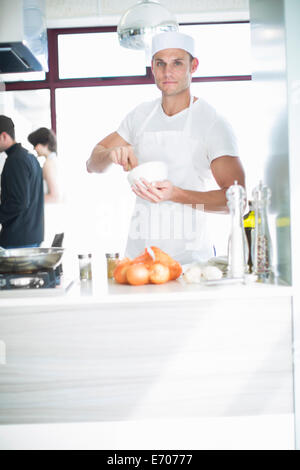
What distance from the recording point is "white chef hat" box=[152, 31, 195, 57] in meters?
1.87

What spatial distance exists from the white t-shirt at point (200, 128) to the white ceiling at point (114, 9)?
6.28ft

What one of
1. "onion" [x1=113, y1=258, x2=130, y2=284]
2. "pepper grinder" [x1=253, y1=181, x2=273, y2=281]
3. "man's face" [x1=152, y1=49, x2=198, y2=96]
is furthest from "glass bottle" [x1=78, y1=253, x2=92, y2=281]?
"man's face" [x1=152, y1=49, x2=198, y2=96]

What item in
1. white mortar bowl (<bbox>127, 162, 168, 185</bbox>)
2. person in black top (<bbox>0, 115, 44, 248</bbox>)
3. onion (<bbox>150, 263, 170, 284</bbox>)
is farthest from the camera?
person in black top (<bbox>0, 115, 44, 248</bbox>)

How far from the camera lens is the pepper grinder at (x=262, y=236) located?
48.7 inches

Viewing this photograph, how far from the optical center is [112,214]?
4.29m

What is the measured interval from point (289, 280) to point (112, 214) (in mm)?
3226

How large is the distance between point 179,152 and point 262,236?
1.04 meters

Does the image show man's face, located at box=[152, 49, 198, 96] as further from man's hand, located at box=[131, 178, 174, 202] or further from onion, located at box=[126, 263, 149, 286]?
onion, located at box=[126, 263, 149, 286]

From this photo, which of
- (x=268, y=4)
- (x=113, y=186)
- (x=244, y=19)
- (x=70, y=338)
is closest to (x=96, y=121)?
(x=113, y=186)

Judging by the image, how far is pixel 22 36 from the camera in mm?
1258

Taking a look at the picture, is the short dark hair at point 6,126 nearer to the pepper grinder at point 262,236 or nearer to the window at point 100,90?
the window at point 100,90

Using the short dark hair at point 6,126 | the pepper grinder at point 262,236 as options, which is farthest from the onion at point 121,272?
the short dark hair at point 6,126

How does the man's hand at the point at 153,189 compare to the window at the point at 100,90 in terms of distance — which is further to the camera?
the window at the point at 100,90

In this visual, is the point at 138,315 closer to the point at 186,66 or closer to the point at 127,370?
the point at 127,370
